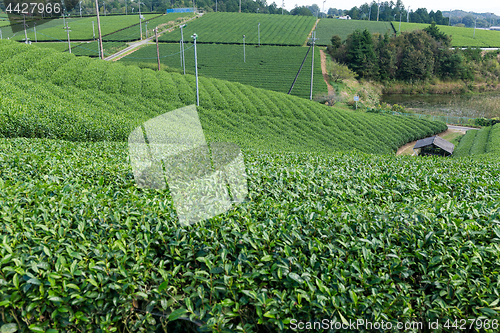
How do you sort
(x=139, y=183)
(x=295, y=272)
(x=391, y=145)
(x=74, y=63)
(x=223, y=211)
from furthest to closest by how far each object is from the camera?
(x=391, y=145) → (x=74, y=63) → (x=139, y=183) → (x=223, y=211) → (x=295, y=272)

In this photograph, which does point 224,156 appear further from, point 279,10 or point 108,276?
point 279,10

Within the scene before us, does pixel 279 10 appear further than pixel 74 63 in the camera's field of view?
Yes

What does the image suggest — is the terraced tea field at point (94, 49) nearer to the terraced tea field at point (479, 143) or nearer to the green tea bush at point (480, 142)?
the terraced tea field at point (479, 143)

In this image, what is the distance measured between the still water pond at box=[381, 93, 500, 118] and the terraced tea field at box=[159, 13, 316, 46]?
25.1 m

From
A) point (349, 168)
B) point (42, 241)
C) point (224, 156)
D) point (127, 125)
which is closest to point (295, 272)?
point (42, 241)

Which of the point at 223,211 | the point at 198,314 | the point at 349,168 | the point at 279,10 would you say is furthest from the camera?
the point at 279,10

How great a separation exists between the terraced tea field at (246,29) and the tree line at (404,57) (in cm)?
1392

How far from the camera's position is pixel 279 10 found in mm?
139750

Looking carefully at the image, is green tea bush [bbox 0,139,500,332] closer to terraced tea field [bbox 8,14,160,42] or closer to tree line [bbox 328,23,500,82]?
tree line [bbox 328,23,500,82]

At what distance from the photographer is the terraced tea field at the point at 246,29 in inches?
2931

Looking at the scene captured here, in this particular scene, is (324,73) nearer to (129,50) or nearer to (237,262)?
(129,50)

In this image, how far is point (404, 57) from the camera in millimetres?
65500

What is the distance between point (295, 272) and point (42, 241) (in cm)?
222

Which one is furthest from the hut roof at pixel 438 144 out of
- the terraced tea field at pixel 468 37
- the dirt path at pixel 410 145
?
the terraced tea field at pixel 468 37
